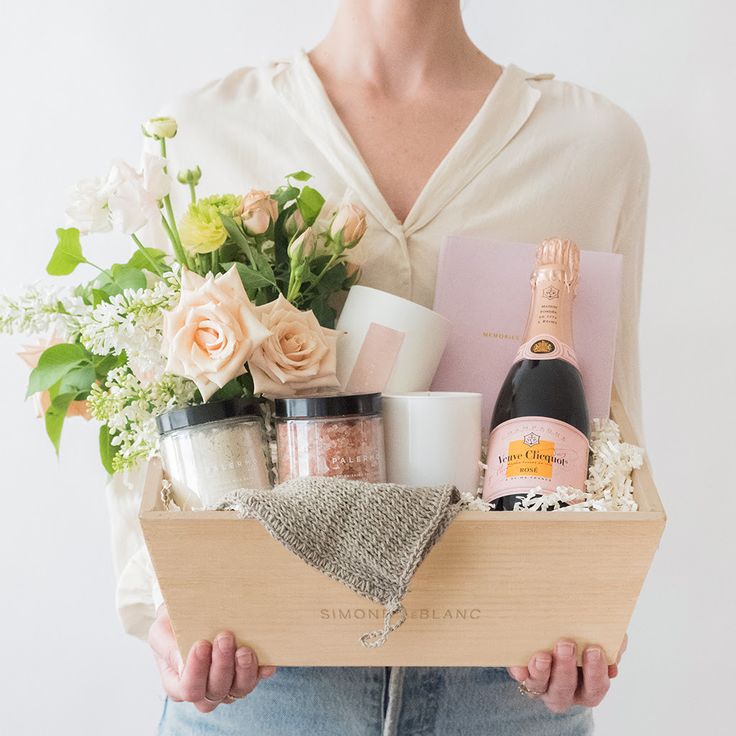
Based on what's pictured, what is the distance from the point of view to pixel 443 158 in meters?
0.97

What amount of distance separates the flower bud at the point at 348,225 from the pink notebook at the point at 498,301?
0.12 metres

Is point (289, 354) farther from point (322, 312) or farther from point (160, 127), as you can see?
point (160, 127)

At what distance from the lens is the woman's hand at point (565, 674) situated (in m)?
0.72

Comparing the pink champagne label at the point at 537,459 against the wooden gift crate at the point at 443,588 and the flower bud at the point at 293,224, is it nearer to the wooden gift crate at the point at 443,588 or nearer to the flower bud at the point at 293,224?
the wooden gift crate at the point at 443,588

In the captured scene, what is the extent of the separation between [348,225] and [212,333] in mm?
165

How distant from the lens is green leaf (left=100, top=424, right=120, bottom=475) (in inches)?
33.7

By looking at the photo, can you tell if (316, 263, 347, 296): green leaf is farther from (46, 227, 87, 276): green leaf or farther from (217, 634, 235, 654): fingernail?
(217, 634, 235, 654): fingernail

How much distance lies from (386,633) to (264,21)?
0.91 metres

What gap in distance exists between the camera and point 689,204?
1.34 meters

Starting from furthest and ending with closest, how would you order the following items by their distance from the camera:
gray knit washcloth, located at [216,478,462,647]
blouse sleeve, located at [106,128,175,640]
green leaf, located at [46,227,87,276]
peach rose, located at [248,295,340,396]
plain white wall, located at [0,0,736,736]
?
plain white wall, located at [0,0,736,736]
blouse sleeve, located at [106,128,175,640]
green leaf, located at [46,227,87,276]
peach rose, located at [248,295,340,396]
gray knit washcloth, located at [216,478,462,647]

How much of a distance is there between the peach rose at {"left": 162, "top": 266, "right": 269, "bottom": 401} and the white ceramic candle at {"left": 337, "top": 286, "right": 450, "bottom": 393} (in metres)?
0.12

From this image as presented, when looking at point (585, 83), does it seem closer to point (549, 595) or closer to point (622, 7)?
point (622, 7)

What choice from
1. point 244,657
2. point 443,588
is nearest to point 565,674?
point 443,588

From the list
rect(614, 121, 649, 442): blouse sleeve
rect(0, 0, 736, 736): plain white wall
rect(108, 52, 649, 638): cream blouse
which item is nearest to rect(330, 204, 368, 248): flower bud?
rect(108, 52, 649, 638): cream blouse
